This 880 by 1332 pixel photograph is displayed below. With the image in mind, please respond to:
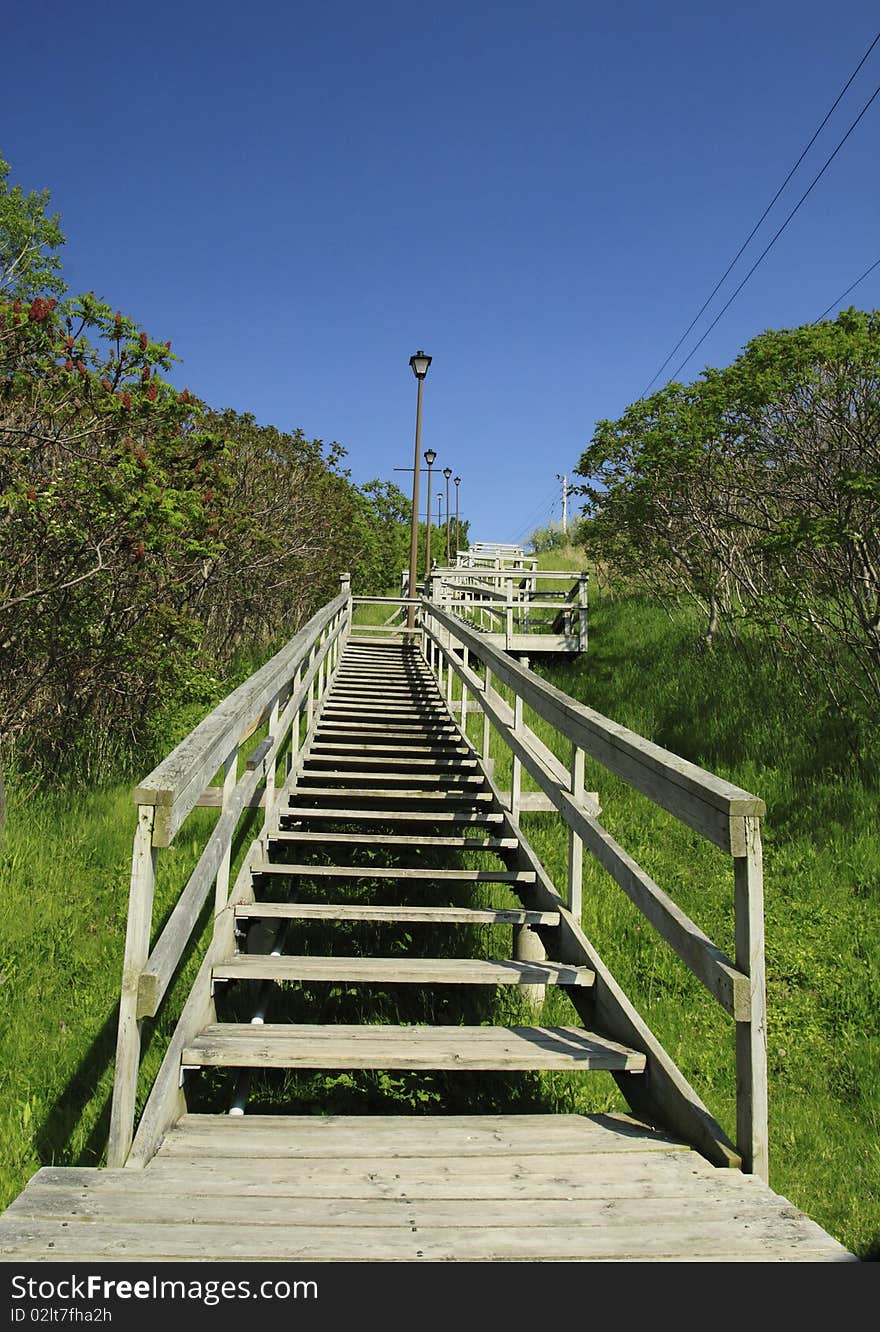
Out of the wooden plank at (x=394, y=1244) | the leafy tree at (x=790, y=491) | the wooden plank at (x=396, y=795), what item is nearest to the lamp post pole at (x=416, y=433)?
the leafy tree at (x=790, y=491)

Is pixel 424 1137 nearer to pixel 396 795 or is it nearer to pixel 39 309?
pixel 396 795

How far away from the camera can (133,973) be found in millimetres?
2447

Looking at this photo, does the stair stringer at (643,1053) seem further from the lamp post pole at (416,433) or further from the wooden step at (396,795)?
the lamp post pole at (416,433)

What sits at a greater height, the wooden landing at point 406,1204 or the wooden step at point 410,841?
the wooden step at point 410,841

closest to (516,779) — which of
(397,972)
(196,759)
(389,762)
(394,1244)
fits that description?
(389,762)

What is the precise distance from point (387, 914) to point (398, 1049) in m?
1.05

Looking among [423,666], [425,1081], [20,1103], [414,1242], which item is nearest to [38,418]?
[20,1103]

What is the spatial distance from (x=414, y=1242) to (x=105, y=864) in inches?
195

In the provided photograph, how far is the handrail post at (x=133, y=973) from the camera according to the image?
2396 mm

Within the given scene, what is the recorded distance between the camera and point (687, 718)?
33.8 ft

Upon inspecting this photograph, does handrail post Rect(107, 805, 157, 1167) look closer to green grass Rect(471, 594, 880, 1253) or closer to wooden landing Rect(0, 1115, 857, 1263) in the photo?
wooden landing Rect(0, 1115, 857, 1263)

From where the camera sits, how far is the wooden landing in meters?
1.96

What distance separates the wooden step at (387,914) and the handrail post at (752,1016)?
1.66m

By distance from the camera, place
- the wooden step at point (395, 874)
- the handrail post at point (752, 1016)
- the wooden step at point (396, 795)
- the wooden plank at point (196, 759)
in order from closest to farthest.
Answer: the handrail post at point (752, 1016) → the wooden plank at point (196, 759) → the wooden step at point (395, 874) → the wooden step at point (396, 795)
